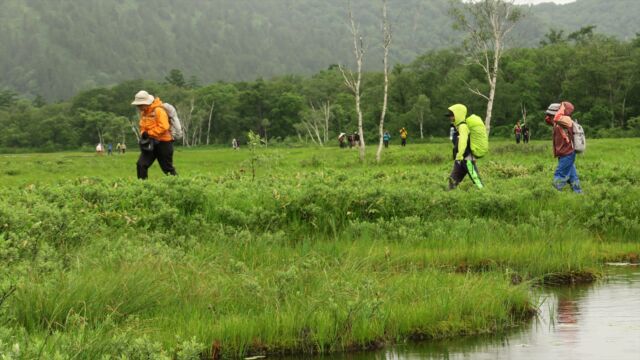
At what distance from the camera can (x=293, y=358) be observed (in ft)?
23.0

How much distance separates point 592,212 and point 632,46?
4252 inches

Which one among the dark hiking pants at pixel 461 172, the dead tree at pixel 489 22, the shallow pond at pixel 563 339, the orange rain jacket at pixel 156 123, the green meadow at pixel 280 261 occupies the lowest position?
the shallow pond at pixel 563 339

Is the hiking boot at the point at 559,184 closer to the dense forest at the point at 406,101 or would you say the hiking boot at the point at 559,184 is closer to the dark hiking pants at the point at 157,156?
the dark hiking pants at the point at 157,156

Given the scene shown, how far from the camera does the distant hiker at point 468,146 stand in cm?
1599

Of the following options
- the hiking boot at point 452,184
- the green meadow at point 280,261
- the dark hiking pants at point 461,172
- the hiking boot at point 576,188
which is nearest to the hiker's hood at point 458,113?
the dark hiking pants at point 461,172

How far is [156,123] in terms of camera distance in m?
16.5

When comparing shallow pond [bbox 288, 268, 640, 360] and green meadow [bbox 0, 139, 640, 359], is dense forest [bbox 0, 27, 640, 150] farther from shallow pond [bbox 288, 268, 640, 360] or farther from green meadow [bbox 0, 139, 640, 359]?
shallow pond [bbox 288, 268, 640, 360]

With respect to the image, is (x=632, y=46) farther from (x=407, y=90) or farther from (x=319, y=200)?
(x=319, y=200)

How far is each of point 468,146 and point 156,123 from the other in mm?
5738

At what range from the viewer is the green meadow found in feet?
23.0

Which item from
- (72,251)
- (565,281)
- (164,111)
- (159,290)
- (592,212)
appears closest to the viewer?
(159,290)

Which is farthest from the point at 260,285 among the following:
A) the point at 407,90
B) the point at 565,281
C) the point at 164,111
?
the point at 407,90

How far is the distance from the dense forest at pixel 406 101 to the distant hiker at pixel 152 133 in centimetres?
4658

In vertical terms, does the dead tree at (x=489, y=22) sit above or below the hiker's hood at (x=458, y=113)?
above
